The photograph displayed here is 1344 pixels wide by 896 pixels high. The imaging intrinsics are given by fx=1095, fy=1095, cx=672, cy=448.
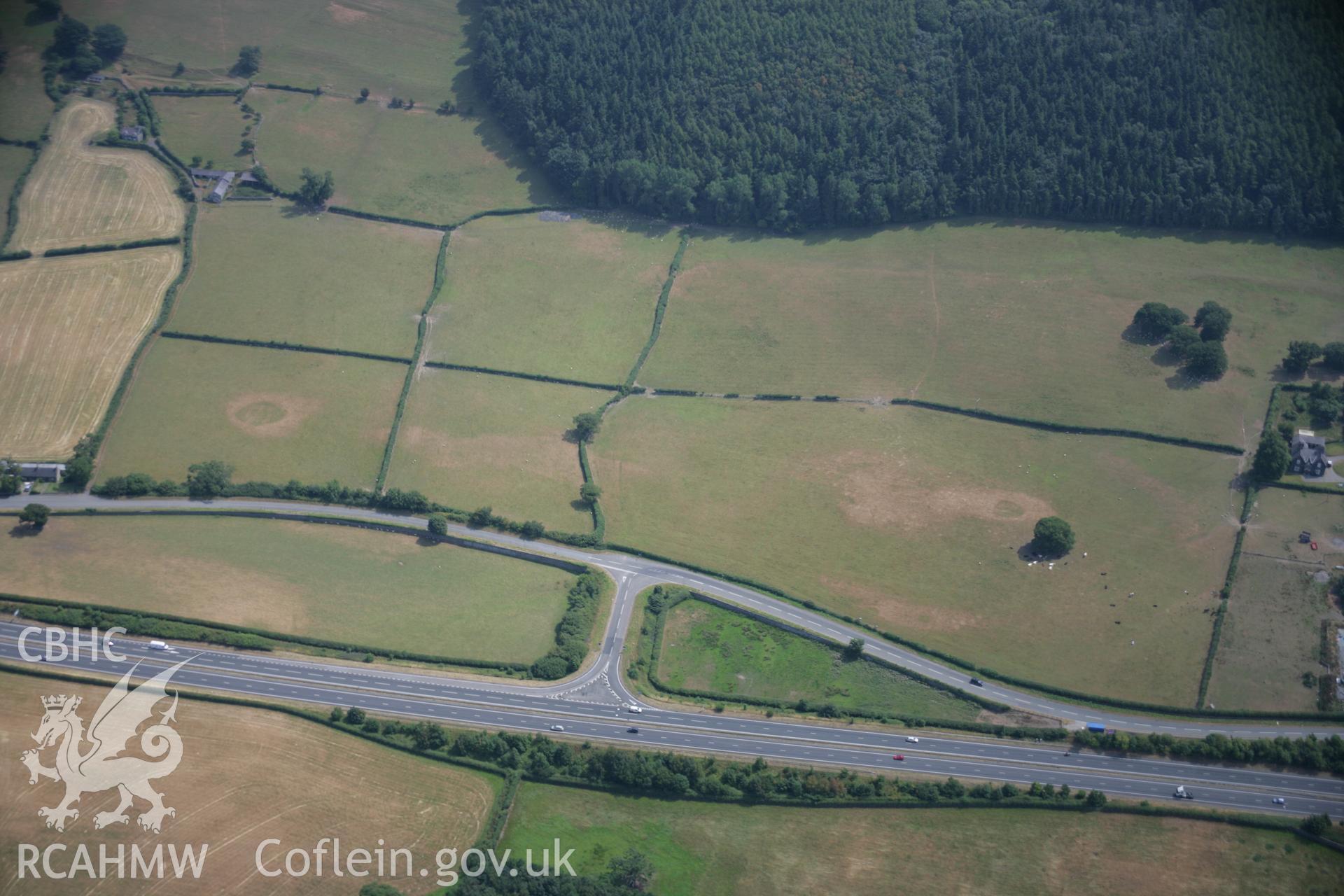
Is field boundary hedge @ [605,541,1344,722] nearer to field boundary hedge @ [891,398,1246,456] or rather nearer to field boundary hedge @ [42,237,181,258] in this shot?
field boundary hedge @ [891,398,1246,456]

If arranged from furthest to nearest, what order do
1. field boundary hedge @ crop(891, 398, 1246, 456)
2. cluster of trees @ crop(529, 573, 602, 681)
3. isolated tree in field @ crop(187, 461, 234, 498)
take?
field boundary hedge @ crop(891, 398, 1246, 456) < isolated tree in field @ crop(187, 461, 234, 498) < cluster of trees @ crop(529, 573, 602, 681)

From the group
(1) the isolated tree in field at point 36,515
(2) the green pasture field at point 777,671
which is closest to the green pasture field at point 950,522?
(2) the green pasture field at point 777,671

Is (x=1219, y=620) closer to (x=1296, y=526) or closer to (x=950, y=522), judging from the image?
(x=1296, y=526)

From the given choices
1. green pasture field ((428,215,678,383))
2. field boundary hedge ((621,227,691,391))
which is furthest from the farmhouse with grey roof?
green pasture field ((428,215,678,383))

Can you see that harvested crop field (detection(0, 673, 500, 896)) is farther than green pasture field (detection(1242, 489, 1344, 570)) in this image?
No

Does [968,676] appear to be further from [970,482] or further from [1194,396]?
[1194,396]

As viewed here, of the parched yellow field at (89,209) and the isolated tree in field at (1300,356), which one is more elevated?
the isolated tree in field at (1300,356)

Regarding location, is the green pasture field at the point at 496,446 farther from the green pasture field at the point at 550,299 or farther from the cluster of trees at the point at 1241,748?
the cluster of trees at the point at 1241,748
